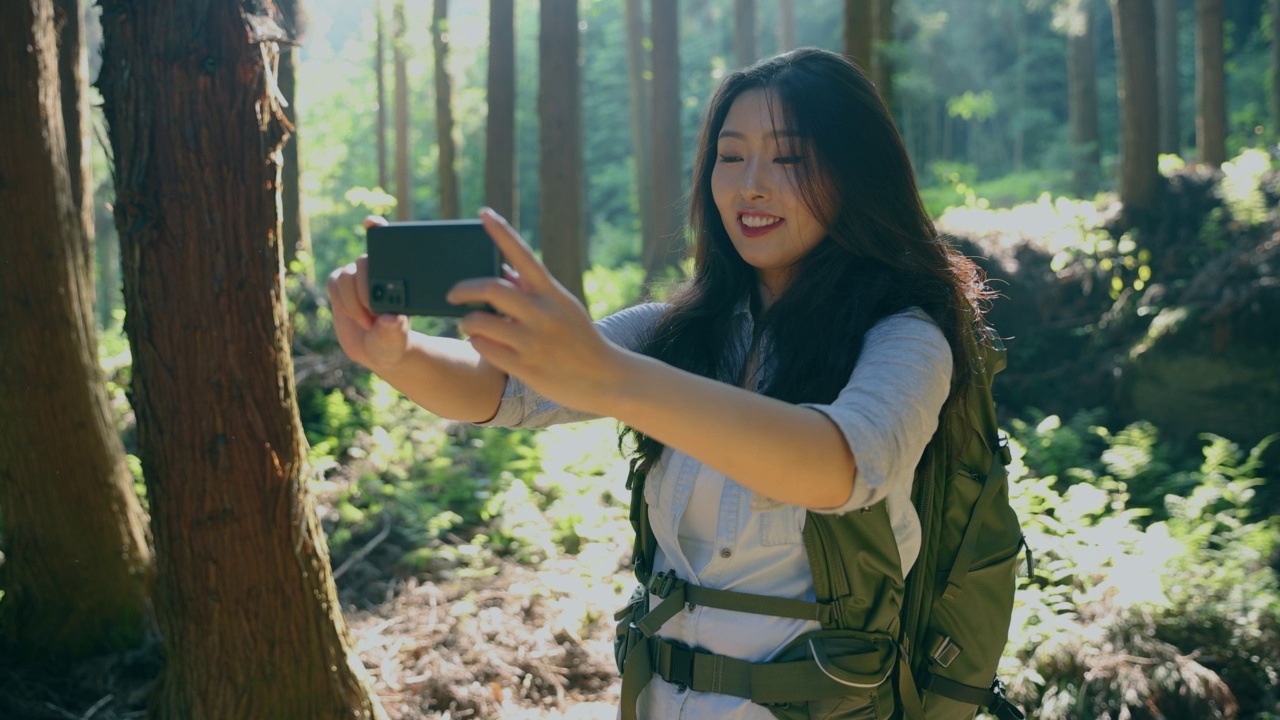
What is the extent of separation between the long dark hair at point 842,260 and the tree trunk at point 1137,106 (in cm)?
960

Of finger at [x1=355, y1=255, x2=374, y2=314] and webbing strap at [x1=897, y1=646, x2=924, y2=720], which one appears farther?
webbing strap at [x1=897, y1=646, x2=924, y2=720]

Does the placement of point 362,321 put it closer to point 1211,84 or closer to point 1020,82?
point 1211,84

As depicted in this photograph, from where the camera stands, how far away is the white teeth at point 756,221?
Answer: 210cm

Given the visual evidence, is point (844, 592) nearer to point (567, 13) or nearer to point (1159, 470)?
point (1159, 470)

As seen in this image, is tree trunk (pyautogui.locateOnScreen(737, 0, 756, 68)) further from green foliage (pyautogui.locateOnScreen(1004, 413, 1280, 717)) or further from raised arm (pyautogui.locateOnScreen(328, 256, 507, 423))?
raised arm (pyautogui.locateOnScreen(328, 256, 507, 423))

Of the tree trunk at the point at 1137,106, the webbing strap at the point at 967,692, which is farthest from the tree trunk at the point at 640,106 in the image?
the webbing strap at the point at 967,692

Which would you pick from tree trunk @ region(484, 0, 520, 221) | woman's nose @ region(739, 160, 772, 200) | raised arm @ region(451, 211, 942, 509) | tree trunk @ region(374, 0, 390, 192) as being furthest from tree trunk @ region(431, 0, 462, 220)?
raised arm @ region(451, 211, 942, 509)

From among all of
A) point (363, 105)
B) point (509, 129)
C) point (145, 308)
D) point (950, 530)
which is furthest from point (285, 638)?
point (363, 105)

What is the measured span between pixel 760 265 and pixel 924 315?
421 millimetres

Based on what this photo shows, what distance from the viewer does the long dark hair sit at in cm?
192

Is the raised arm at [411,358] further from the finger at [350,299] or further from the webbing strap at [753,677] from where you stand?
the webbing strap at [753,677]

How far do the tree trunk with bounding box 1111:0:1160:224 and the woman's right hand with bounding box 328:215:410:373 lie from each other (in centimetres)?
1050

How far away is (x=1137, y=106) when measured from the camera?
1109 centimetres

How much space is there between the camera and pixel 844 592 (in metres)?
1.88
